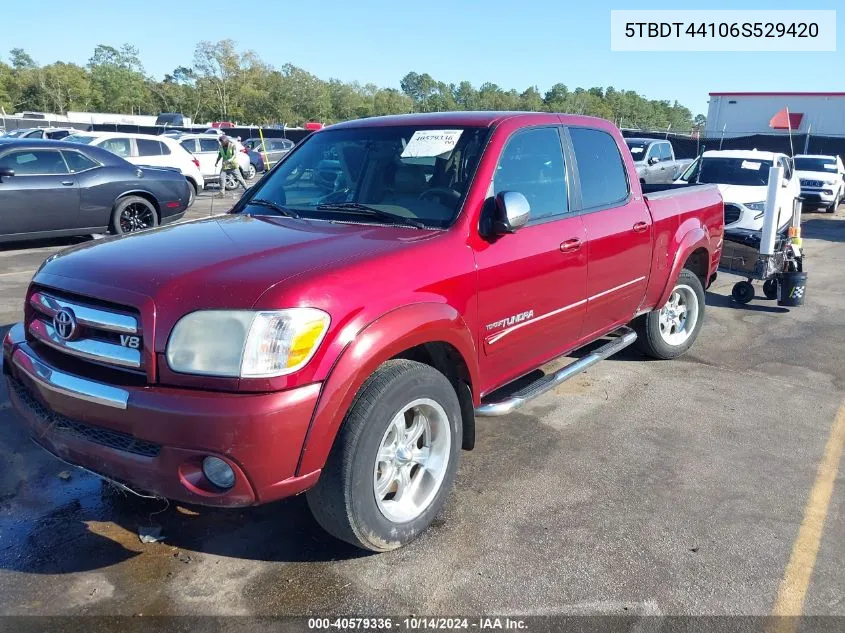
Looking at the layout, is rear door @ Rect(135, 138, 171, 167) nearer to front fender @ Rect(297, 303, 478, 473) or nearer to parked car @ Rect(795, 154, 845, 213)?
front fender @ Rect(297, 303, 478, 473)

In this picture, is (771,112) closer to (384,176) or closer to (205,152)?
(205,152)

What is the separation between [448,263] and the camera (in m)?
3.20

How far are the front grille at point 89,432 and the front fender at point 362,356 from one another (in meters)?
0.58

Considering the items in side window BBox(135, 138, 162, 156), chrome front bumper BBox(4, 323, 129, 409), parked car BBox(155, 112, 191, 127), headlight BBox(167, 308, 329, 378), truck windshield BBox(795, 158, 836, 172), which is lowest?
chrome front bumper BBox(4, 323, 129, 409)

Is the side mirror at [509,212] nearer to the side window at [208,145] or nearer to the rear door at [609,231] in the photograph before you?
the rear door at [609,231]

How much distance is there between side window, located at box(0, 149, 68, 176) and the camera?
9.59 meters

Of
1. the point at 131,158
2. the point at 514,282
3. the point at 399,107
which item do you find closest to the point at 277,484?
the point at 514,282

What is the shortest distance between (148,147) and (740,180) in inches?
540

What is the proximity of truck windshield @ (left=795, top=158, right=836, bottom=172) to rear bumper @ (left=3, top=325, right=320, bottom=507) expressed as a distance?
21.3 meters

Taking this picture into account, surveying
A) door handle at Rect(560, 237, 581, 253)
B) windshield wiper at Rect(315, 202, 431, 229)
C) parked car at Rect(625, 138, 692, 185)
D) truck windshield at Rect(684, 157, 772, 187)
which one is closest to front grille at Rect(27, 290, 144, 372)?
windshield wiper at Rect(315, 202, 431, 229)

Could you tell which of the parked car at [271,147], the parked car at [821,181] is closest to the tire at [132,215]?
the parked car at [821,181]

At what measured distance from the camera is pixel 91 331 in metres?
2.77

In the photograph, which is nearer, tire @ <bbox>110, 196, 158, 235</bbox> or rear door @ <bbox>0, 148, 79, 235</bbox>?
rear door @ <bbox>0, 148, 79, 235</bbox>

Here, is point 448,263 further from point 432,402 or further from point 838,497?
point 838,497
